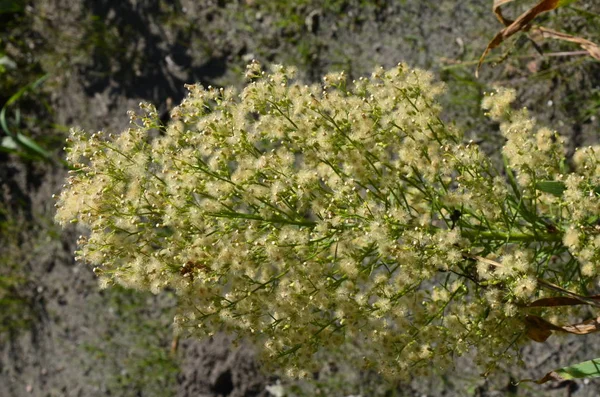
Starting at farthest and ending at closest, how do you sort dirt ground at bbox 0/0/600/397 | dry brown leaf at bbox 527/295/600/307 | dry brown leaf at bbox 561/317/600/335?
dirt ground at bbox 0/0/600/397 < dry brown leaf at bbox 561/317/600/335 < dry brown leaf at bbox 527/295/600/307

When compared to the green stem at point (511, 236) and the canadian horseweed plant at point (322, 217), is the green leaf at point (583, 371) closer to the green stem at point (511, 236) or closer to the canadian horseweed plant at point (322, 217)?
the canadian horseweed plant at point (322, 217)

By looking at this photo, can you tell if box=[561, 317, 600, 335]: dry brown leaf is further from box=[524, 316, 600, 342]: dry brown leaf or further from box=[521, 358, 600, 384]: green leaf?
box=[521, 358, 600, 384]: green leaf

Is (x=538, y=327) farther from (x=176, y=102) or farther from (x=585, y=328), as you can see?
(x=176, y=102)

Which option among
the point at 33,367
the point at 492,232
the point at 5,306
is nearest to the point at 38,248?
the point at 5,306

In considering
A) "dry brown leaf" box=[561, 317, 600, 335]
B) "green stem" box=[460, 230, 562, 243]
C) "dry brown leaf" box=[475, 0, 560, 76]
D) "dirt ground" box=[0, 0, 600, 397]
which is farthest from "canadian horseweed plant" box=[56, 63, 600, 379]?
"dirt ground" box=[0, 0, 600, 397]

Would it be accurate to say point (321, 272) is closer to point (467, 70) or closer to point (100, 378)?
point (467, 70)

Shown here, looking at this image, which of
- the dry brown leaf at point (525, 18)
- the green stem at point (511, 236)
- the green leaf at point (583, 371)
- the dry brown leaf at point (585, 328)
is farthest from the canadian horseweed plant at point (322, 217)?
the dry brown leaf at point (525, 18)
